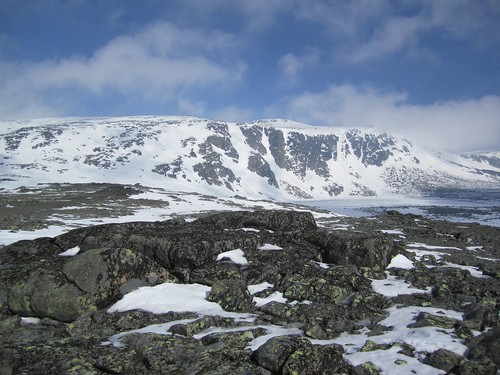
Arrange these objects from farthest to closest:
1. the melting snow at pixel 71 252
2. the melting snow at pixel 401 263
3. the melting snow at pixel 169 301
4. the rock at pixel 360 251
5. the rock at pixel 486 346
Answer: the melting snow at pixel 401 263 → the rock at pixel 360 251 → the melting snow at pixel 71 252 → the melting snow at pixel 169 301 → the rock at pixel 486 346

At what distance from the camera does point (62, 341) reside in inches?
394

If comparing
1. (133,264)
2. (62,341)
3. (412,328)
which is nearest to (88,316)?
(62,341)

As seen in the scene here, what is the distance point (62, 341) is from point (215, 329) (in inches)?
168

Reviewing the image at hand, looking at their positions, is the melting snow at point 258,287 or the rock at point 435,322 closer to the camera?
the rock at point 435,322

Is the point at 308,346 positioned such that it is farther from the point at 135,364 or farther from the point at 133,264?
the point at 133,264

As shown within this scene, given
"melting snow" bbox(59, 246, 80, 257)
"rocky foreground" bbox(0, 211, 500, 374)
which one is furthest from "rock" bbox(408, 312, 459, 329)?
"melting snow" bbox(59, 246, 80, 257)

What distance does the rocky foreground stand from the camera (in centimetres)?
860

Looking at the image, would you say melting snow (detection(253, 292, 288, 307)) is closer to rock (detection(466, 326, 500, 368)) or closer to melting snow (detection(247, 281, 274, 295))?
melting snow (detection(247, 281, 274, 295))

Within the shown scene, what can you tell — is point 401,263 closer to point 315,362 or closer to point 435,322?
point 435,322

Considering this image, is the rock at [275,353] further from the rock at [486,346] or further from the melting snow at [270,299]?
the rock at [486,346]

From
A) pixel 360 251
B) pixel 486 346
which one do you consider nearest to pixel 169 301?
pixel 360 251

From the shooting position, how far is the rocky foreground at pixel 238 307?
8.60 meters

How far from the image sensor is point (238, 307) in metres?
12.5

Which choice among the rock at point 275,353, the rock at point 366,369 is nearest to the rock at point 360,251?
the rock at point 366,369
